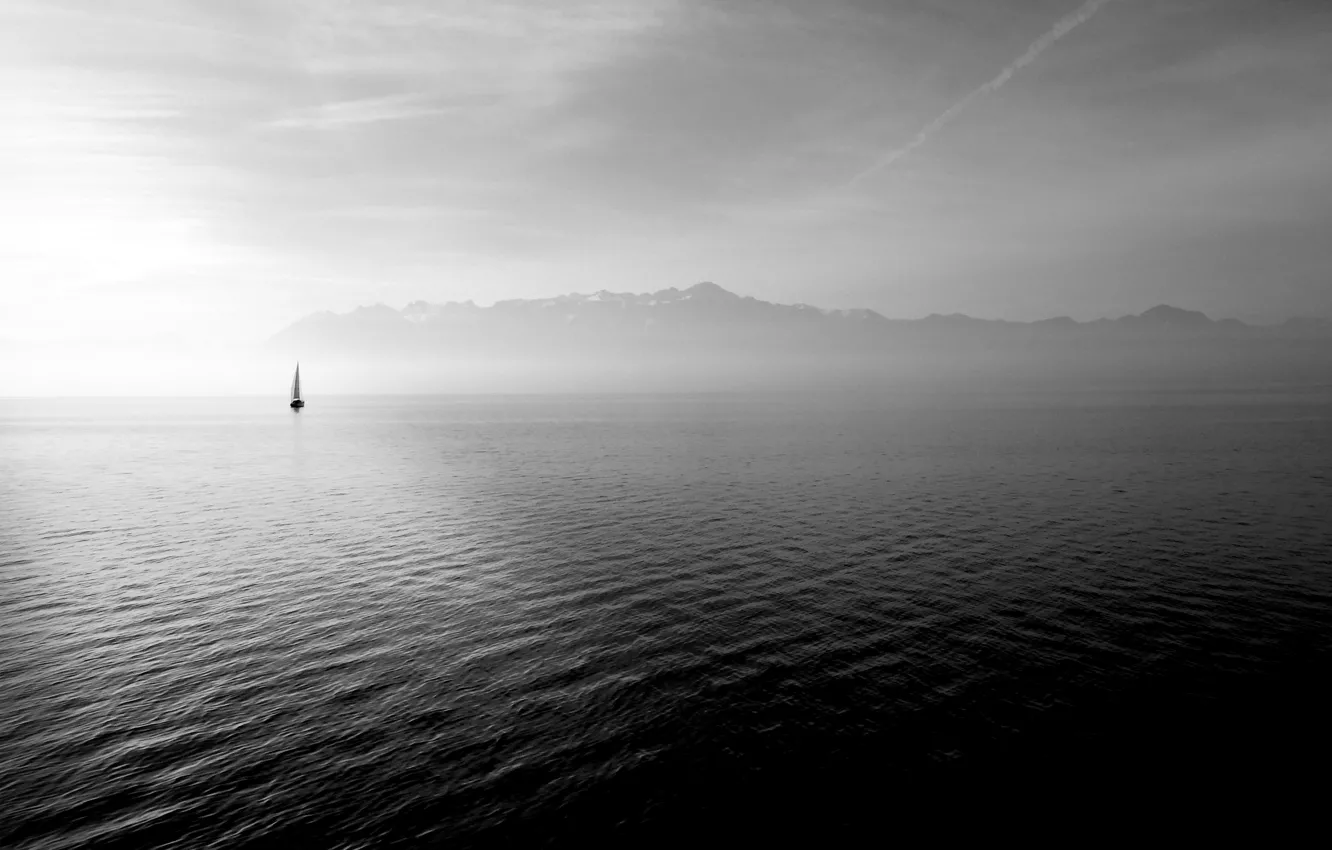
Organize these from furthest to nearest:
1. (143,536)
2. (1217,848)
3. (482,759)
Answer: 1. (143,536)
2. (482,759)
3. (1217,848)

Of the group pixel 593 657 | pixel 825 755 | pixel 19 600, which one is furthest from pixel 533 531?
pixel 825 755

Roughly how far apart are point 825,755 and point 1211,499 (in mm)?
81234

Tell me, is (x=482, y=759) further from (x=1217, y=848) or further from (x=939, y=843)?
(x=1217, y=848)

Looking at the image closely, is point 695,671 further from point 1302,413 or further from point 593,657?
point 1302,413

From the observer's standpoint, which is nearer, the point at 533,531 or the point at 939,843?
the point at 939,843

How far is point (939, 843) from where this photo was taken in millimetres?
22844

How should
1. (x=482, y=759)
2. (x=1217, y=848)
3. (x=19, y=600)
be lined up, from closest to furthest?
(x=1217, y=848), (x=482, y=759), (x=19, y=600)

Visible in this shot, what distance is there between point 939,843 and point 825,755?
18.7 ft

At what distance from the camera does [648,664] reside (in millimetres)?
36312

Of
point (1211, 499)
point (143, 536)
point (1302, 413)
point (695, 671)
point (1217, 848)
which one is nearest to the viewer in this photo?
point (1217, 848)

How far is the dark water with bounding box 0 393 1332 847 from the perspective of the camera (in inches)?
982

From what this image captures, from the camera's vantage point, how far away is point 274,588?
5112 cm

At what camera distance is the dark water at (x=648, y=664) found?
2494 centimetres

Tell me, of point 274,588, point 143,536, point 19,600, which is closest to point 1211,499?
point 274,588
